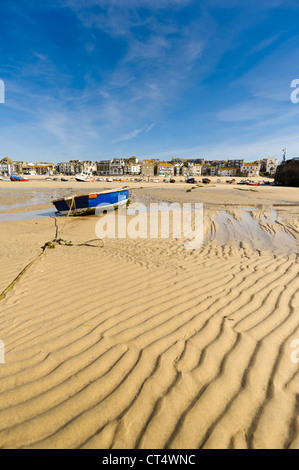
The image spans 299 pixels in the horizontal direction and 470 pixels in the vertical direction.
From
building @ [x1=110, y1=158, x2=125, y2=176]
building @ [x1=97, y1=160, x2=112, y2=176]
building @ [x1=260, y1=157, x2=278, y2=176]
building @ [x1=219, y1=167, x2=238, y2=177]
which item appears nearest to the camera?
building @ [x1=219, y1=167, x2=238, y2=177]

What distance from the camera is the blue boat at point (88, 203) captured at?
40.3ft

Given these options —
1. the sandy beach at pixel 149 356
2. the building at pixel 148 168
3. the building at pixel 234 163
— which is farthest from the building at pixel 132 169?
the sandy beach at pixel 149 356

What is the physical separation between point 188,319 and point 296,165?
5355 centimetres

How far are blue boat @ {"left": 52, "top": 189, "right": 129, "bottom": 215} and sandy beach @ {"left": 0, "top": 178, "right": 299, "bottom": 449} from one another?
7.61 metres

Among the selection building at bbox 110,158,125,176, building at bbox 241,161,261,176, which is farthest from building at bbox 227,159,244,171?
building at bbox 110,158,125,176

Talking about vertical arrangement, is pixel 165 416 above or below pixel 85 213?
below

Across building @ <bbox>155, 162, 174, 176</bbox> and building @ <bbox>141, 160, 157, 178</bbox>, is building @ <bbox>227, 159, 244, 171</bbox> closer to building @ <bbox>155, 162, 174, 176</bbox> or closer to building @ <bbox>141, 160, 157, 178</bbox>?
building @ <bbox>155, 162, 174, 176</bbox>

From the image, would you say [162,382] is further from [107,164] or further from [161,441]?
[107,164]

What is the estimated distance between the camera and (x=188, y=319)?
10.2ft

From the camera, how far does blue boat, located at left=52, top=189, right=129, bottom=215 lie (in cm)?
1230

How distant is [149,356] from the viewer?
7.89ft

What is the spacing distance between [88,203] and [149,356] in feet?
36.4

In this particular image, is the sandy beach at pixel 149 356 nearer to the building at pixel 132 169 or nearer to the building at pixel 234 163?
the building at pixel 132 169
